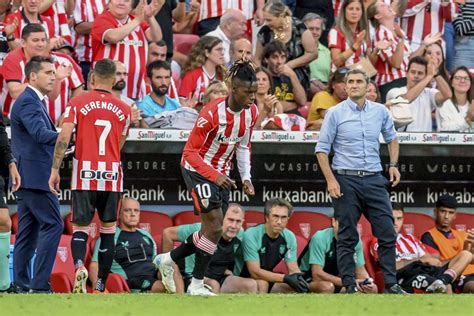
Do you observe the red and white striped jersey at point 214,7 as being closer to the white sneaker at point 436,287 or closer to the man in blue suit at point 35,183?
the white sneaker at point 436,287

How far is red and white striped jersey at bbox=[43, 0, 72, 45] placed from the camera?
1402cm

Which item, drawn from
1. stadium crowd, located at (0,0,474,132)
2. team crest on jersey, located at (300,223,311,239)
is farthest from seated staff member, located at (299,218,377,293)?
stadium crowd, located at (0,0,474,132)

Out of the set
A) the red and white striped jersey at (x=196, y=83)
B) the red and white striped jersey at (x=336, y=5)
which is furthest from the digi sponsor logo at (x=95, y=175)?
the red and white striped jersey at (x=336, y=5)

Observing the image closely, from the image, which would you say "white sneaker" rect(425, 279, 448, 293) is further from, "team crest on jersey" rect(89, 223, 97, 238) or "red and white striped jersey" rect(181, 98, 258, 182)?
"team crest on jersey" rect(89, 223, 97, 238)

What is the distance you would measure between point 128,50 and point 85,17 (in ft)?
2.26

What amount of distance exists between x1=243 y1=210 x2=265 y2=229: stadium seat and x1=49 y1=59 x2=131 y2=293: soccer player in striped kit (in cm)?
330

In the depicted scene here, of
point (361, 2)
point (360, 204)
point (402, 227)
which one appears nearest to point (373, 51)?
point (361, 2)

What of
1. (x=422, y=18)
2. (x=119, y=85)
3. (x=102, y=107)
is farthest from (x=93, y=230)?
(x=422, y=18)

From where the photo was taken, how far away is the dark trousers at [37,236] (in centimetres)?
1085

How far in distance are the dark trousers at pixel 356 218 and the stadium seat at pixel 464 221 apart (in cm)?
338

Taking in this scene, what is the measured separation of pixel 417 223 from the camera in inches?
574

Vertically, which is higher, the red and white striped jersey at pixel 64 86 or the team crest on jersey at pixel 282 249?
the red and white striped jersey at pixel 64 86

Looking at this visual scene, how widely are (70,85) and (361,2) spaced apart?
388cm

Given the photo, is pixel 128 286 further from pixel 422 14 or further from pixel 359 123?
pixel 422 14
